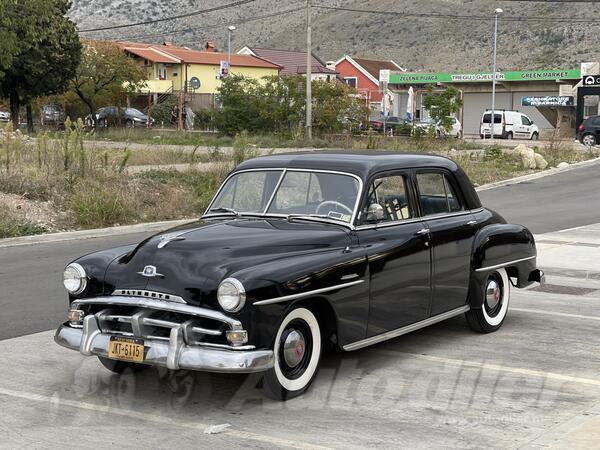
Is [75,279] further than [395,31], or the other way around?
[395,31]

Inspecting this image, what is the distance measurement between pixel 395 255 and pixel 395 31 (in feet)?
439

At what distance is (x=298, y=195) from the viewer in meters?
7.35

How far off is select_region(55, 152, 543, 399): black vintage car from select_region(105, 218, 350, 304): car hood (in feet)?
0.03

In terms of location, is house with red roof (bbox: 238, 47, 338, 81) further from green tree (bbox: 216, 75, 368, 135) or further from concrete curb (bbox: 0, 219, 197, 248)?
concrete curb (bbox: 0, 219, 197, 248)

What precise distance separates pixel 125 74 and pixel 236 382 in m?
48.9

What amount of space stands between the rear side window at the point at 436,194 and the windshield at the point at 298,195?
0.87 m

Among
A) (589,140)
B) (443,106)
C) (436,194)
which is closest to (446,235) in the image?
(436,194)

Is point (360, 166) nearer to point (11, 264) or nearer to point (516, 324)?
point (516, 324)

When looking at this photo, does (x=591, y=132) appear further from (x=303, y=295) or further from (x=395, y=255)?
(x=303, y=295)

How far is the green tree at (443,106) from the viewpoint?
1379 inches

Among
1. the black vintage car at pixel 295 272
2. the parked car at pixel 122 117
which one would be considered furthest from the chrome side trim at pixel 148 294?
the parked car at pixel 122 117

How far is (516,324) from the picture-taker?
8.83 meters

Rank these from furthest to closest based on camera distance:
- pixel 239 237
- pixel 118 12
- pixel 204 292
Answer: pixel 118 12 → pixel 239 237 → pixel 204 292

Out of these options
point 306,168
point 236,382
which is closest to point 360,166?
point 306,168
